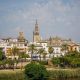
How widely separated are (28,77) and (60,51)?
265 feet

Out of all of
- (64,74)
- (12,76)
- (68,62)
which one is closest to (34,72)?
(12,76)

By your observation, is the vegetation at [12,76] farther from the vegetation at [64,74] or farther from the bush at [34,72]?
the vegetation at [64,74]

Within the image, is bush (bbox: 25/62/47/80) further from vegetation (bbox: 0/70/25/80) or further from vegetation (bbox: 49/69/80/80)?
vegetation (bbox: 49/69/80/80)

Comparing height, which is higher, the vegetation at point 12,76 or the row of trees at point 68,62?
the row of trees at point 68,62

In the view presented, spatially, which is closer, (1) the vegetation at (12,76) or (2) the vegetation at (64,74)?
(1) the vegetation at (12,76)

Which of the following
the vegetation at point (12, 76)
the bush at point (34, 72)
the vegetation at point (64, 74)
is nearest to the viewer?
the bush at point (34, 72)

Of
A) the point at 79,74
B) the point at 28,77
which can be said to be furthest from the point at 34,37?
the point at 28,77

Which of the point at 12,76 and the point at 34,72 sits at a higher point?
the point at 34,72

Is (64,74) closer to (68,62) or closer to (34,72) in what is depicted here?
(34,72)

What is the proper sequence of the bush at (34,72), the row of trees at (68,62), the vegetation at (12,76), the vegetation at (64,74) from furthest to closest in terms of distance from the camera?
the row of trees at (68,62) → the vegetation at (64,74) → the vegetation at (12,76) → the bush at (34,72)

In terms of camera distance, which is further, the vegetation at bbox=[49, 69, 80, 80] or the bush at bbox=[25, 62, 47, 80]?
the vegetation at bbox=[49, 69, 80, 80]

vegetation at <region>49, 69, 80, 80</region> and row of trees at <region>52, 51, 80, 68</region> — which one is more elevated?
row of trees at <region>52, 51, 80, 68</region>

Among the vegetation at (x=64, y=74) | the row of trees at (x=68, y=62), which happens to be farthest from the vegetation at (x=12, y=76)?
the row of trees at (x=68, y=62)

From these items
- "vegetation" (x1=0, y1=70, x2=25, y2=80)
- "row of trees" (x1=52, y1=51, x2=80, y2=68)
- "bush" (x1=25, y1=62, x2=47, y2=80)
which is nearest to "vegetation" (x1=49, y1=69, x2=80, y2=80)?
"bush" (x1=25, y1=62, x2=47, y2=80)
